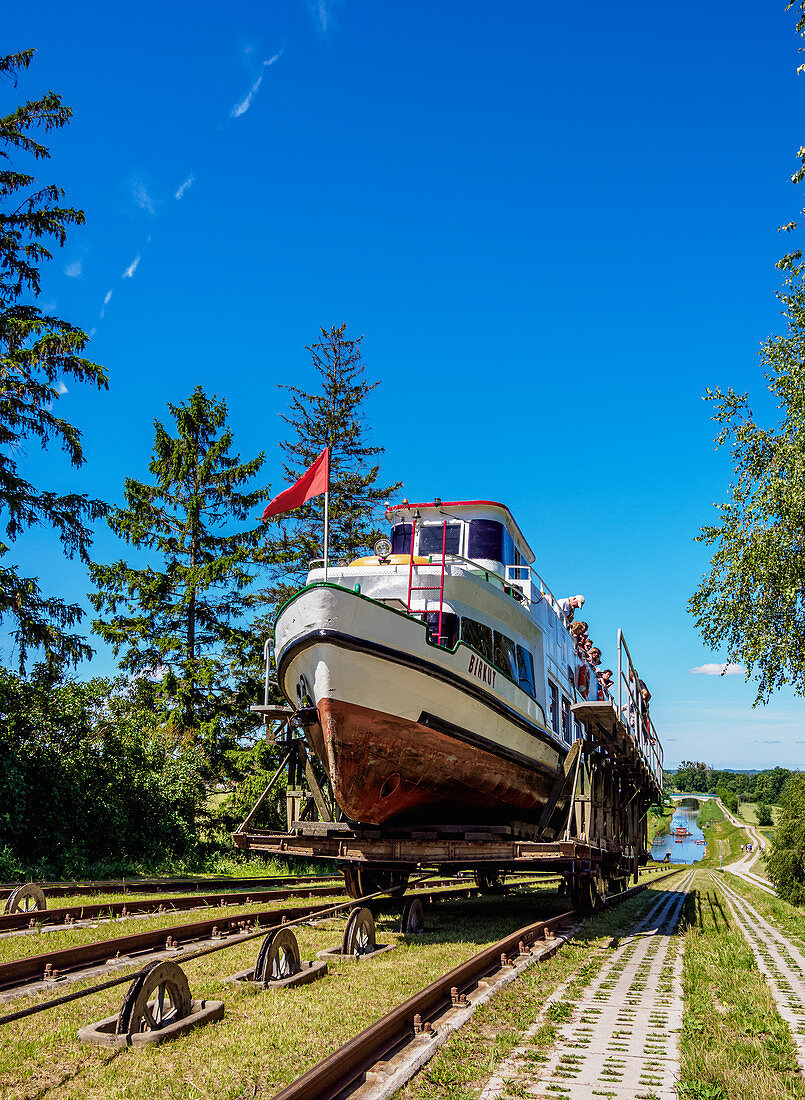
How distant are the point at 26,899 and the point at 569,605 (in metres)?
11.9

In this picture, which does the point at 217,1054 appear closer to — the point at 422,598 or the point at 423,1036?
the point at 423,1036

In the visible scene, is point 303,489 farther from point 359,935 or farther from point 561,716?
point 561,716

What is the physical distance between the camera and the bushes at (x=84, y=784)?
17.8 metres

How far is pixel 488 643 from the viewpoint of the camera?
40.0 ft

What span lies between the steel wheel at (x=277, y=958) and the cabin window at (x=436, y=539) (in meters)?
7.20

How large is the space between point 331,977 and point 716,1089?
413 cm

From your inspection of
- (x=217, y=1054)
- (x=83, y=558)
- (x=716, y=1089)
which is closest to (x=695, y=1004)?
(x=716, y=1089)

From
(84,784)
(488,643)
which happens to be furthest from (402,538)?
(84,784)

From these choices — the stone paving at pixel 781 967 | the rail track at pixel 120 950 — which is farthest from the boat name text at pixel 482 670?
the stone paving at pixel 781 967

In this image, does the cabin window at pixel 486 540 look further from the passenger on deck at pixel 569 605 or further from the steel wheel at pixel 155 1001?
the steel wheel at pixel 155 1001

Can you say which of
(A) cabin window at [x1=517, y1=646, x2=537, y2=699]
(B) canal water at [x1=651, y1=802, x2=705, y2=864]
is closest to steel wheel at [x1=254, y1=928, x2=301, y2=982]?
(A) cabin window at [x1=517, y1=646, x2=537, y2=699]

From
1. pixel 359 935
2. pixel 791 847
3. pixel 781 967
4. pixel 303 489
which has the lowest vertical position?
pixel 791 847

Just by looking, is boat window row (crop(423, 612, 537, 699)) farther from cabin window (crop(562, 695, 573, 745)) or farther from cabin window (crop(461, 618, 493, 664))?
cabin window (crop(562, 695, 573, 745))

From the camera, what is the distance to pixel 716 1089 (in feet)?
14.9
